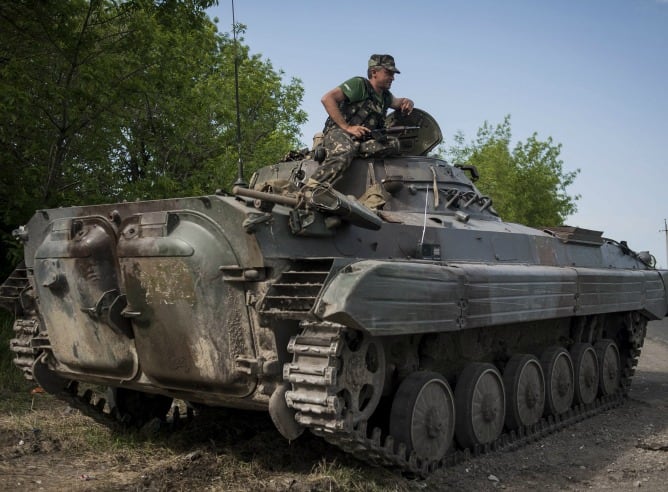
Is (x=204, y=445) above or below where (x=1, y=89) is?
below

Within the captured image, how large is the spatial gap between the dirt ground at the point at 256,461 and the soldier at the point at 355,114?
2751 millimetres

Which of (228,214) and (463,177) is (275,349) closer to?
(228,214)

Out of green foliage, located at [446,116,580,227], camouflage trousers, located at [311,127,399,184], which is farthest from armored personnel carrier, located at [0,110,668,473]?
green foliage, located at [446,116,580,227]

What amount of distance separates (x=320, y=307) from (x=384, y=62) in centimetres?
435

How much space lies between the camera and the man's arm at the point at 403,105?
9750mm

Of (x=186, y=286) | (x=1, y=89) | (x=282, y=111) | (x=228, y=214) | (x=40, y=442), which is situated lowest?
(x=40, y=442)

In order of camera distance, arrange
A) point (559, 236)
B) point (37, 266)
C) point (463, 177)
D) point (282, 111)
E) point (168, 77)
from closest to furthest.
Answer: point (37, 266) < point (463, 177) < point (559, 236) < point (168, 77) < point (282, 111)

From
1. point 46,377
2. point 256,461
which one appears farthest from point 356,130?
point 46,377

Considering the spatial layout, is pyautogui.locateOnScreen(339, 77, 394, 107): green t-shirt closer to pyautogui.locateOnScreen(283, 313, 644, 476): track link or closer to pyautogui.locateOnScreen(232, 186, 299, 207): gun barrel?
pyautogui.locateOnScreen(232, 186, 299, 207): gun barrel

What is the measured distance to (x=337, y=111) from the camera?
864cm

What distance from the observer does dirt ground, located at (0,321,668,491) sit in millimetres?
6469

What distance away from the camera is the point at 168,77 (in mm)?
12891

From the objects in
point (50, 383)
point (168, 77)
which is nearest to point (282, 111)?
point (168, 77)

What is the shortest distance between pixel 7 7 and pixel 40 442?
5.97m
